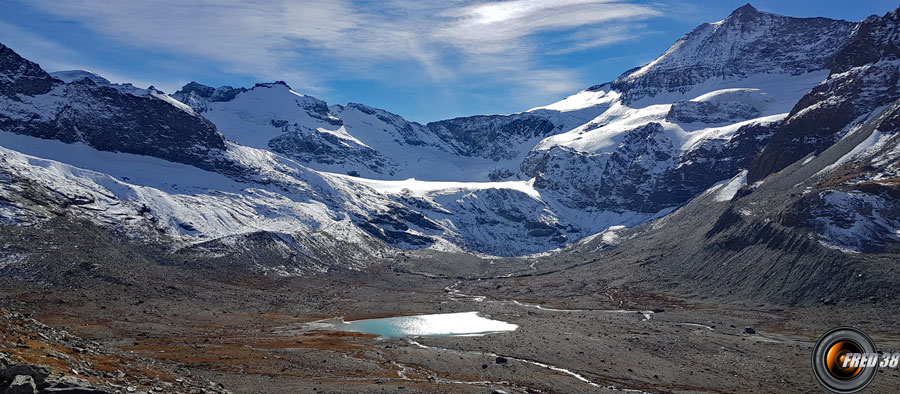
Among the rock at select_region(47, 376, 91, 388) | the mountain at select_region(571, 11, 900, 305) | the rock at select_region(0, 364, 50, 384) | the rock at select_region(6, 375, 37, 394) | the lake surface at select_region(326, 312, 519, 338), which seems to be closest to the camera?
the rock at select_region(6, 375, 37, 394)

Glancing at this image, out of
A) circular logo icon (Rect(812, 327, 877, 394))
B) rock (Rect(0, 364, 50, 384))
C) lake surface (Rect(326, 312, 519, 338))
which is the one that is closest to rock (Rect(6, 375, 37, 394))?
rock (Rect(0, 364, 50, 384))

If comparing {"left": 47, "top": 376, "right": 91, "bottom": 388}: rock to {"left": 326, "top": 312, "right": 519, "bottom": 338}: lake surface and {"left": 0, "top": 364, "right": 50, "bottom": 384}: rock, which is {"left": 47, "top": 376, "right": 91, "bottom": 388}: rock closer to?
{"left": 0, "top": 364, "right": 50, "bottom": 384}: rock

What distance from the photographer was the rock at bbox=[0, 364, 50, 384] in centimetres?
3112

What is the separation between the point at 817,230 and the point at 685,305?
32.9 m

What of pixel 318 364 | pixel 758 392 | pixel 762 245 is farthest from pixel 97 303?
pixel 762 245

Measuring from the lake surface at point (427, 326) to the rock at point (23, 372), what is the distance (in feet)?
222

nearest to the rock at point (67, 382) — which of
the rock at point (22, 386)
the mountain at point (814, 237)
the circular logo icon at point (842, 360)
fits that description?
the rock at point (22, 386)

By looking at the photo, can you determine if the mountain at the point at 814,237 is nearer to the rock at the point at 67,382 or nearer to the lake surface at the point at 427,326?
the lake surface at the point at 427,326

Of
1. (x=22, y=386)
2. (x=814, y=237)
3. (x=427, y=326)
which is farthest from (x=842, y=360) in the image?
(x=814, y=237)

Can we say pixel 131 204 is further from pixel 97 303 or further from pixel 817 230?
pixel 817 230

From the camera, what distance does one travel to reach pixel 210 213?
19150 cm

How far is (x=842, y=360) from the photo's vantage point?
3747cm

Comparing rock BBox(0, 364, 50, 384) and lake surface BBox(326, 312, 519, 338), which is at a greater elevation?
rock BBox(0, 364, 50, 384)

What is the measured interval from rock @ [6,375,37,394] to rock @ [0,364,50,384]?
0.79m
